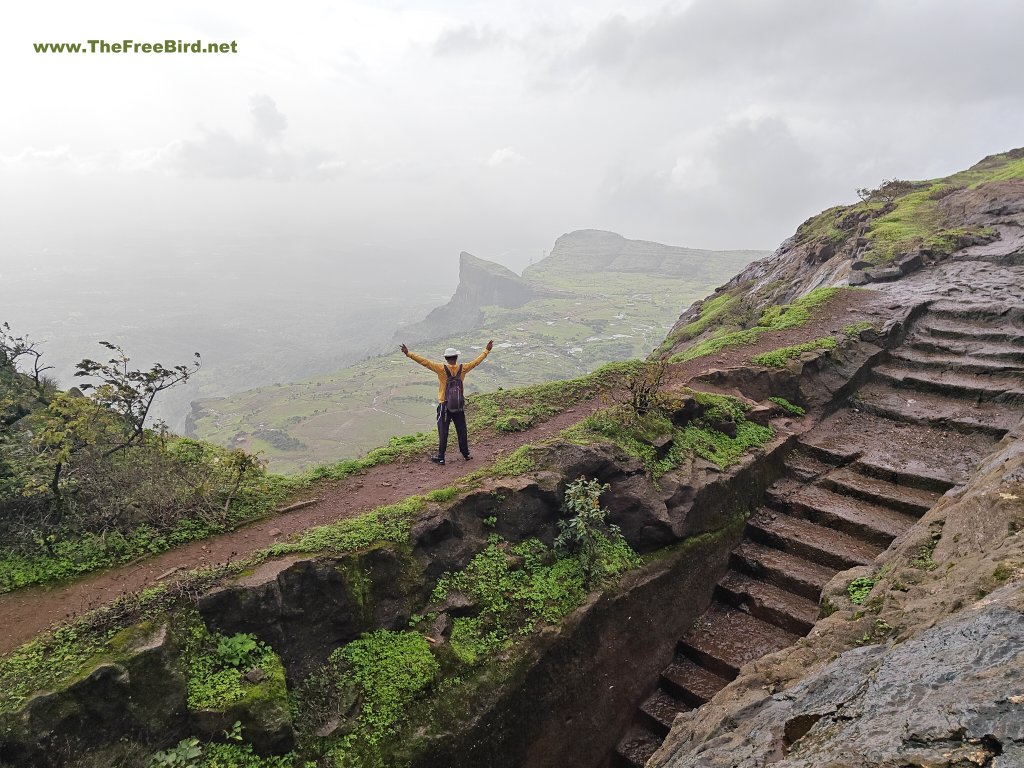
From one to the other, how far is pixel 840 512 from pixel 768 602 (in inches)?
92.2

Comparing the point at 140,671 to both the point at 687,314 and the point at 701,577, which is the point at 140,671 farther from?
the point at 687,314

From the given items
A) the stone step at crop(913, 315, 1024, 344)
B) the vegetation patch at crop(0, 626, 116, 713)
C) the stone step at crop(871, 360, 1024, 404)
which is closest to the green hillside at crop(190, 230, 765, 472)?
the stone step at crop(871, 360, 1024, 404)

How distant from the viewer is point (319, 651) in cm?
739

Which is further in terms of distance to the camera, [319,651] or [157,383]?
[157,383]

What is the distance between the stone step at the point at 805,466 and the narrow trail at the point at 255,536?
Result: 4.46m

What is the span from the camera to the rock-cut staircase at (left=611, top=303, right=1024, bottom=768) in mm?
9414

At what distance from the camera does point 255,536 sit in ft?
27.2

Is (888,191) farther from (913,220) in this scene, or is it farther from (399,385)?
(399,385)

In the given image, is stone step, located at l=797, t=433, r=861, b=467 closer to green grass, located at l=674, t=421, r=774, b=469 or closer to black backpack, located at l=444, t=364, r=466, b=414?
green grass, located at l=674, t=421, r=774, b=469

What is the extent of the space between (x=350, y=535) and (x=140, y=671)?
2812 mm

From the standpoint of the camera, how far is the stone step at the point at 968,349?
1280 cm

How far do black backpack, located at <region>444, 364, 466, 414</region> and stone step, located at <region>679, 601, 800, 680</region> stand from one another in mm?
6031

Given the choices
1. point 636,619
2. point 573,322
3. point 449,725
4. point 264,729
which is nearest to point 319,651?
point 264,729

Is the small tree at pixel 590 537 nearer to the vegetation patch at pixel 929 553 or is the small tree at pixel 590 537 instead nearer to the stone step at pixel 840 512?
the stone step at pixel 840 512
